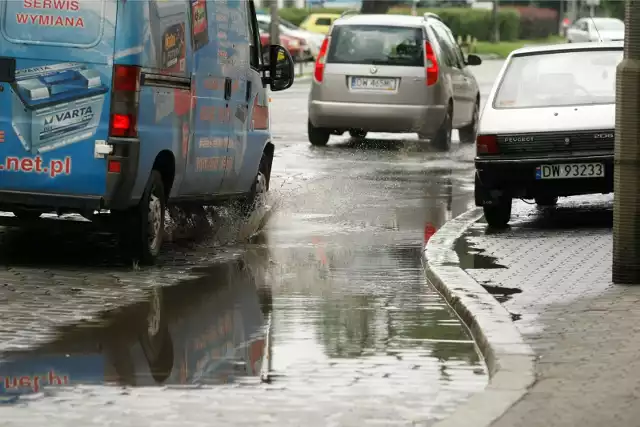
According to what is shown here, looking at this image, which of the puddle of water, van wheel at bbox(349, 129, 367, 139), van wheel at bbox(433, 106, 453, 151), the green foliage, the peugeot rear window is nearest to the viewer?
the puddle of water

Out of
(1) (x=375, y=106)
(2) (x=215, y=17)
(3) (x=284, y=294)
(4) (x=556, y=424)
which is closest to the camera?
(4) (x=556, y=424)

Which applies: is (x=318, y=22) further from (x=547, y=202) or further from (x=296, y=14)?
(x=547, y=202)

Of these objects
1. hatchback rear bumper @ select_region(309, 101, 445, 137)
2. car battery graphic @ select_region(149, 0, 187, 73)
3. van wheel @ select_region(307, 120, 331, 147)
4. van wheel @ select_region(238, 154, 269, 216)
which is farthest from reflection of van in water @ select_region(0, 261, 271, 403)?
van wheel @ select_region(307, 120, 331, 147)

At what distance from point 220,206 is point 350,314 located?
5561 millimetres

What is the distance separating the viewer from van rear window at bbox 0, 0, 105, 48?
1138 cm

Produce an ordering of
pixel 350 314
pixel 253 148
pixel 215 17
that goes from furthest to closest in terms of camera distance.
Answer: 1. pixel 253 148
2. pixel 215 17
3. pixel 350 314

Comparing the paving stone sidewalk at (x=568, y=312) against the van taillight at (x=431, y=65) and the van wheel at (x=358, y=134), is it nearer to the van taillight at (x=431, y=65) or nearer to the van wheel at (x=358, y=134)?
the van taillight at (x=431, y=65)

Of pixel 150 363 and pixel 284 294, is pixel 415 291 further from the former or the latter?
pixel 150 363

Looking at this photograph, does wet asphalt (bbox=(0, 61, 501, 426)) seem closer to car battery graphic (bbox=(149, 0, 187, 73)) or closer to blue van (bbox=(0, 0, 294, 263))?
blue van (bbox=(0, 0, 294, 263))

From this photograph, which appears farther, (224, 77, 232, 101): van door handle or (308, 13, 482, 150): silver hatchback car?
(308, 13, 482, 150): silver hatchback car

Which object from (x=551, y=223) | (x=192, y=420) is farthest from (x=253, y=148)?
(x=192, y=420)

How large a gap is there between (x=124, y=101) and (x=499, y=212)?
4.17 meters

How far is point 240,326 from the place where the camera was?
955 cm

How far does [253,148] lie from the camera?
14656 mm
